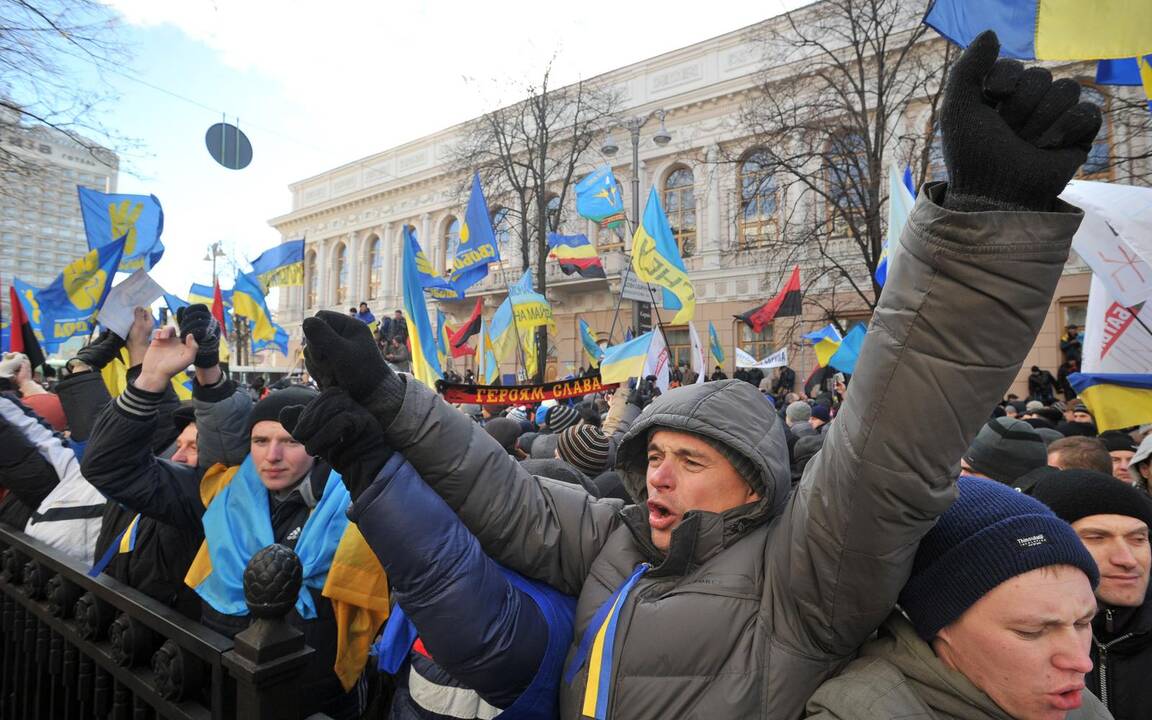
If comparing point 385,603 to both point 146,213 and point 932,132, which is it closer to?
point 146,213

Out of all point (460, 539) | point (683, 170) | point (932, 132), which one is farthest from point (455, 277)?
point (683, 170)

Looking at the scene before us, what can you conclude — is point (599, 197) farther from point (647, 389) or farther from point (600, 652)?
point (600, 652)

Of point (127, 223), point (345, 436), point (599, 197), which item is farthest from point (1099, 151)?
point (127, 223)

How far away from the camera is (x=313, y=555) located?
2016mm

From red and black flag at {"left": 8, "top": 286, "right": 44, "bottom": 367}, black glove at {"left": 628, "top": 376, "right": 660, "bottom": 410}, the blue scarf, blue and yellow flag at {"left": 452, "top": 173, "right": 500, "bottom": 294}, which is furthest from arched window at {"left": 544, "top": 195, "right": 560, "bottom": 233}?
the blue scarf

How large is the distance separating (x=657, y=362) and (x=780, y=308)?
20.1 feet

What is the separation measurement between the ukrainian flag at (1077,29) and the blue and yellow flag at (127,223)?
26.0 ft

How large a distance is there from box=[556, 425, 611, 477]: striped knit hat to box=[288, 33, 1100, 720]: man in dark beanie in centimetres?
169

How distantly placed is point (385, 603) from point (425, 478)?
2.63 feet

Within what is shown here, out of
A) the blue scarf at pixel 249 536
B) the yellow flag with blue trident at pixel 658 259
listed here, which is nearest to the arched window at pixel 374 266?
the yellow flag with blue trident at pixel 658 259

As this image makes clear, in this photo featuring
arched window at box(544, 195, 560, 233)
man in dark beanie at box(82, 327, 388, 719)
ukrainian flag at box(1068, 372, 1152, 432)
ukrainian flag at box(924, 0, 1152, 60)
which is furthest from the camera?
arched window at box(544, 195, 560, 233)

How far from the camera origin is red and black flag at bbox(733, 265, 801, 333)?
1222 cm

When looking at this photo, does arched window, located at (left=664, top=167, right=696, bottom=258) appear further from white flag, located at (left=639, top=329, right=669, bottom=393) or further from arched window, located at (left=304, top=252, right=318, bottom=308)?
arched window, located at (left=304, top=252, right=318, bottom=308)

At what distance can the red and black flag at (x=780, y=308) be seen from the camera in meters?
12.2
